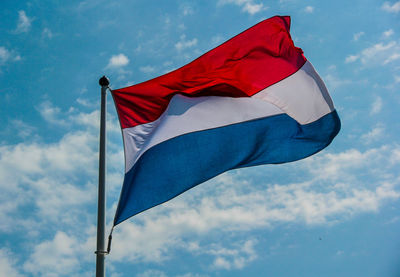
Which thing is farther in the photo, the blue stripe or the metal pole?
the blue stripe

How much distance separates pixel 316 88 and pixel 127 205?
18.3 ft

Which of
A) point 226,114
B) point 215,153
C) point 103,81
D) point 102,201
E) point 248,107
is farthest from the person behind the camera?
point 248,107

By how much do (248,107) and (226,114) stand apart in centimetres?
61

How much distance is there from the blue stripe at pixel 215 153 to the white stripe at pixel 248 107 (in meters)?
0.16

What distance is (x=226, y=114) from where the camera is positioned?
12320 millimetres

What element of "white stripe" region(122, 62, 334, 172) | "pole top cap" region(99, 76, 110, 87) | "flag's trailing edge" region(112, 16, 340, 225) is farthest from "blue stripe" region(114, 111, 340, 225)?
"pole top cap" region(99, 76, 110, 87)

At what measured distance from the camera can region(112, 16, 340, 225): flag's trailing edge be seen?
11133mm

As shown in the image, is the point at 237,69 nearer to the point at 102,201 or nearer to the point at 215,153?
the point at 215,153

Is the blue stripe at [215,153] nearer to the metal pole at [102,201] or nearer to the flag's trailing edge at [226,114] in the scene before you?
the flag's trailing edge at [226,114]

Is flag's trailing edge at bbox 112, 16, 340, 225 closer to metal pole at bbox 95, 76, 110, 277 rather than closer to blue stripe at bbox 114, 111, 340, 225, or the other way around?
blue stripe at bbox 114, 111, 340, 225

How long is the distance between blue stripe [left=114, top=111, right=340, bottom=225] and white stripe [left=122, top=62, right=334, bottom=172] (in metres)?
0.16

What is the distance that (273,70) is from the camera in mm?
12820

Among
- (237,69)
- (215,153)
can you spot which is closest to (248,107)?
(237,69)

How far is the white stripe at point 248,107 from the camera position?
11.8 meters
